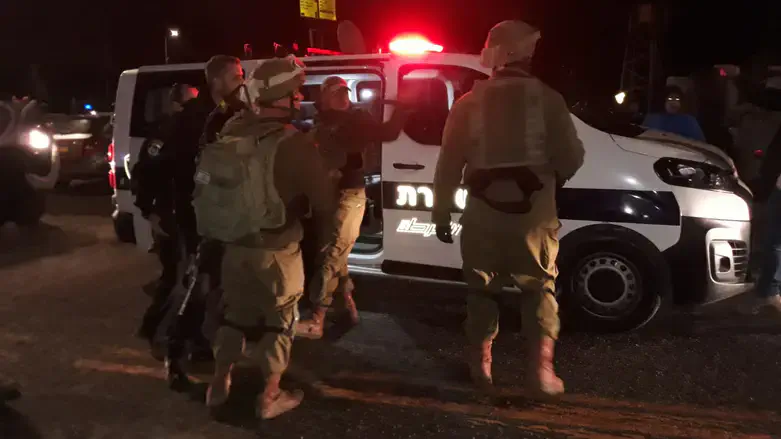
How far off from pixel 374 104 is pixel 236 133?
2.36m

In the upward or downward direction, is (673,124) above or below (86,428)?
above

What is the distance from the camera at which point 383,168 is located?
491 centimetres

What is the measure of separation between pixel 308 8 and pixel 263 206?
5.40 metres

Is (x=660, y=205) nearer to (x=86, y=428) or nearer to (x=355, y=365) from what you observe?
(x=355, y=365)

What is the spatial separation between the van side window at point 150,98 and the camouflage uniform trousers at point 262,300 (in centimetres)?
291

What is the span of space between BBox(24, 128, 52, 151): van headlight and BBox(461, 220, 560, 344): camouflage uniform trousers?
23.2 feet

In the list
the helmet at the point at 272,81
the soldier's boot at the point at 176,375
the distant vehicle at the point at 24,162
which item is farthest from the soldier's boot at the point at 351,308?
the distant vehicle at the point at 24,162

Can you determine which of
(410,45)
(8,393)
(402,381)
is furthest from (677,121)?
(8,393)

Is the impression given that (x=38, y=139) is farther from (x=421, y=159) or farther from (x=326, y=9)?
(x=421, y=159)

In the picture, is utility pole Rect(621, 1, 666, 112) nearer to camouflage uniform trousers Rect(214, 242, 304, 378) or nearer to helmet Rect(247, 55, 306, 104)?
helmet Rect(247, 55, 306, 104)

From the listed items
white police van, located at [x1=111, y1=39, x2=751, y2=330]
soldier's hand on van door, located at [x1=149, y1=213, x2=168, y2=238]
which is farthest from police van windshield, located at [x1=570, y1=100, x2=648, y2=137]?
soldier's hand on van door, located at [x1=149, y1=213, x2=168, y2=238]

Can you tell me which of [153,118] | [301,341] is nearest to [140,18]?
[153,118]

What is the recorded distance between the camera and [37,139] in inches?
339

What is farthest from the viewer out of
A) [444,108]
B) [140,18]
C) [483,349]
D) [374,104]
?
[140,18]
